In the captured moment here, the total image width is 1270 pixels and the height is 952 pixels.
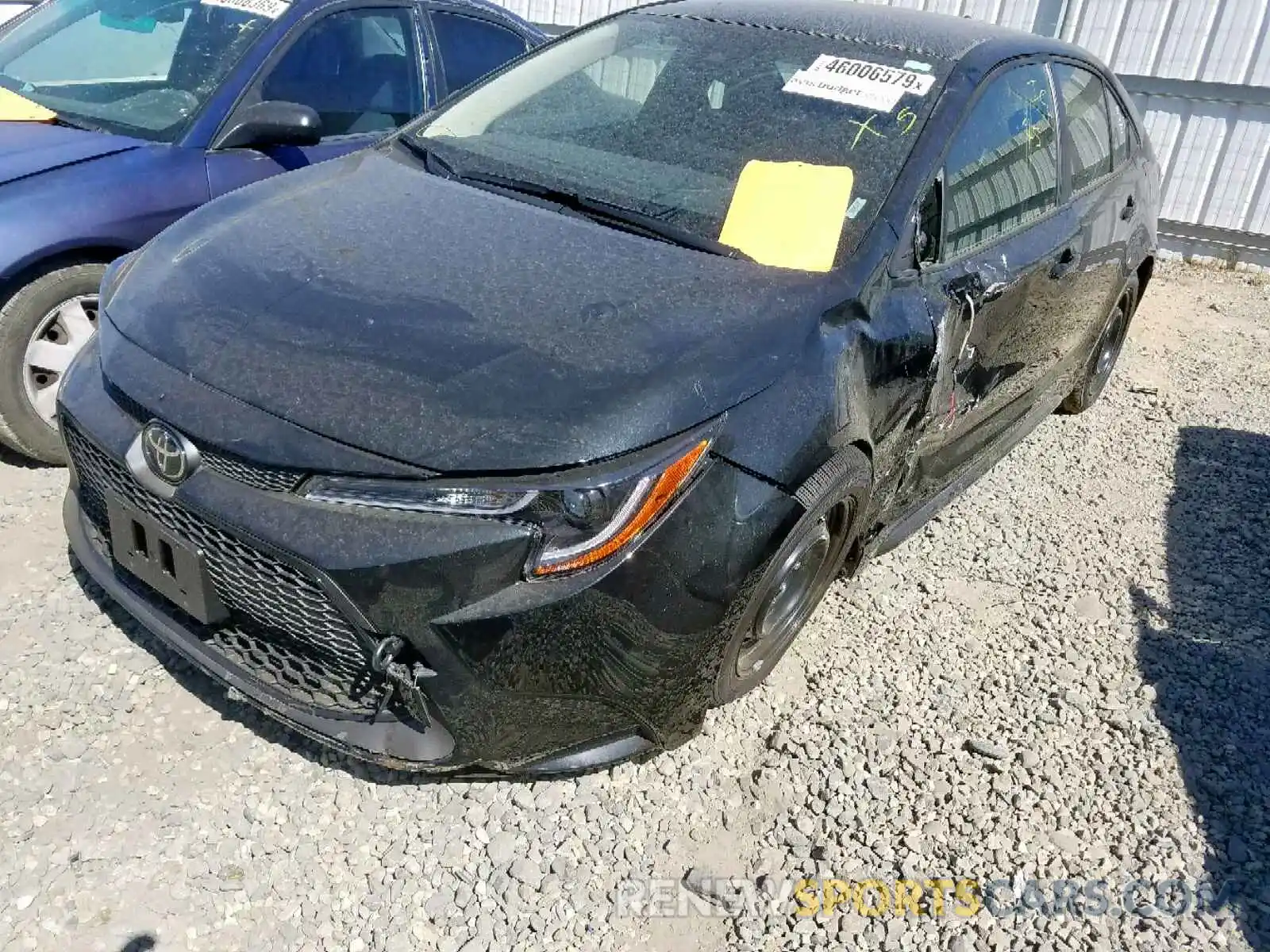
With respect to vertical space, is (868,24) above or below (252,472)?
above

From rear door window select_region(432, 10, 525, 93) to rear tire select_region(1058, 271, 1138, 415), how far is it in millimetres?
2885

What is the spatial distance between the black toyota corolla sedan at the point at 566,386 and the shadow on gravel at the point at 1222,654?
0.93 meters

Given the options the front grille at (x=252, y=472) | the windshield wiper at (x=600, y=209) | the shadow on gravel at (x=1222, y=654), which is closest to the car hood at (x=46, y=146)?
the windshield wiper at (x=600, y=209)

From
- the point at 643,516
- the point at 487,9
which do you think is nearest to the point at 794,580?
the point at 643,516

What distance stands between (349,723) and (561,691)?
435mm

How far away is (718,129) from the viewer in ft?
8.98

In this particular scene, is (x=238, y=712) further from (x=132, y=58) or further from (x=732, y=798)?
(x=132, y=58)

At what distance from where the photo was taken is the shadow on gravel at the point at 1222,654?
2396 millimetres

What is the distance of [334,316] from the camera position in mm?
2070

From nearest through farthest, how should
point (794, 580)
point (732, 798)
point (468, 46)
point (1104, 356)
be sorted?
point (732, 798)
point (794, 580)
point (468, 46)
point (1104, 356)

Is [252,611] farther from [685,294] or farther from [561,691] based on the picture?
[685,294]

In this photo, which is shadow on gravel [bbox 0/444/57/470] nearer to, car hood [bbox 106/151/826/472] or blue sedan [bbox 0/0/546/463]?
blue sedan [bbox 0/0/546/463]

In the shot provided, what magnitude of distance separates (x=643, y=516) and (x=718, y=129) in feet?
4.48

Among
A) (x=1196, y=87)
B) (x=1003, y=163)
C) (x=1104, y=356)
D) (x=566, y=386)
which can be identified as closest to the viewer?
(x=566, y=386)
